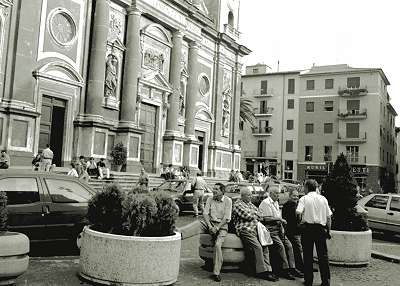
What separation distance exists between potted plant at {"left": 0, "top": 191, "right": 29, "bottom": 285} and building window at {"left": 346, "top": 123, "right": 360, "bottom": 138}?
179ft

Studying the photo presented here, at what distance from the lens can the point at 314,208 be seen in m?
7.93

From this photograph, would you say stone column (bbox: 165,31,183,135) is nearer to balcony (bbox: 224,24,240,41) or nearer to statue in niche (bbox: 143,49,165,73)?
statue in niche (bbox: 143,49,165,73)

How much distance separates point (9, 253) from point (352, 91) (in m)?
55.4

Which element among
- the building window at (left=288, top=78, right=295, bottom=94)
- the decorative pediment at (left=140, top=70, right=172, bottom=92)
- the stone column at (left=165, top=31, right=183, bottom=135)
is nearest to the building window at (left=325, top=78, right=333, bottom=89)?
the building window at (left=288, top=78, right=295, bottom=94)

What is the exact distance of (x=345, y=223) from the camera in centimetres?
1012

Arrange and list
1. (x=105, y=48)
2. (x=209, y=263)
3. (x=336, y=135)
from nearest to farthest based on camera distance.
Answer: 1. (x=209, y=263)
2. (x=105, y=48)
3. (x=336, y=135)

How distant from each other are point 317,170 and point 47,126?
4229cm

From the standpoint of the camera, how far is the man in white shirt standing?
7.71 metres

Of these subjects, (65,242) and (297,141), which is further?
(297,141)

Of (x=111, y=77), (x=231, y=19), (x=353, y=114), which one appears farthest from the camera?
(x=353, y=114)

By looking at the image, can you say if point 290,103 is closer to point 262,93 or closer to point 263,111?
point 263,111

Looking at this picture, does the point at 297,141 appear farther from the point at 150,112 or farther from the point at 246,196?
the point at 246,196

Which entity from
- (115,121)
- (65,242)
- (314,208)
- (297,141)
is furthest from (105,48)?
(297,141)

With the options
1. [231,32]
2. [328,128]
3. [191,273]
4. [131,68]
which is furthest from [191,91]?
[328,128]
